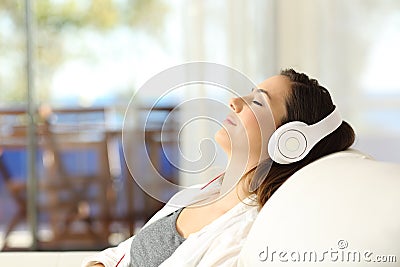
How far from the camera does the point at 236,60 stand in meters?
3.65

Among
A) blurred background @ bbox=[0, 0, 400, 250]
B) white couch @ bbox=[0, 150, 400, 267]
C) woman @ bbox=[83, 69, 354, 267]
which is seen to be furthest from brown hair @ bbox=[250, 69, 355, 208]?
blurred background @ bbox=[0, 0, 400, 250]

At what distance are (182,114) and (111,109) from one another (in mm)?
418

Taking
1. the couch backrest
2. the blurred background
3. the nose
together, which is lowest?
the blurred background

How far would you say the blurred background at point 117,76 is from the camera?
12.0ft

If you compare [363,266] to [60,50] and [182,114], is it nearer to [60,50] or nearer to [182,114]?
[182,114]

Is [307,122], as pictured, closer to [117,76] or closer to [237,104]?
[237,104]

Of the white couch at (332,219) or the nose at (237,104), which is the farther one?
the nose at (237,104)

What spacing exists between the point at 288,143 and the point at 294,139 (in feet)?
0.06

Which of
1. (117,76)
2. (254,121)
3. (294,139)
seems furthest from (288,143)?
(117,76)

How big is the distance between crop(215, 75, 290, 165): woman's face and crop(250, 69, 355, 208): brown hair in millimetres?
18

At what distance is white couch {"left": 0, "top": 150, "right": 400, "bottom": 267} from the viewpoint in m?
1.21

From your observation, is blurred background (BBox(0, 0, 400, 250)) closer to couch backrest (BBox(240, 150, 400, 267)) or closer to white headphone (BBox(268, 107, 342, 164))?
white headphone (BBox(268, 107, 342, 164))

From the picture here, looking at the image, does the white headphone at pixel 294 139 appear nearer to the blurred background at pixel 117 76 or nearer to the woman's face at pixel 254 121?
the woman's face at pixel 254 121

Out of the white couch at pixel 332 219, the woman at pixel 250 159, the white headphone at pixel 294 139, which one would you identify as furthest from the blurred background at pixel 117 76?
the white couch at pixel 332 219
